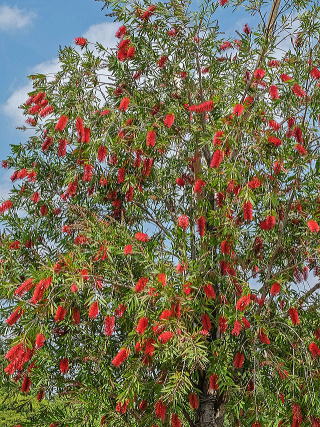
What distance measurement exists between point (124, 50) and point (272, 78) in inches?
67.1

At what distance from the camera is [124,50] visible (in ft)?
22.0

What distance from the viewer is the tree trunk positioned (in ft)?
21.5

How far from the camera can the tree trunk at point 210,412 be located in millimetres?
6543

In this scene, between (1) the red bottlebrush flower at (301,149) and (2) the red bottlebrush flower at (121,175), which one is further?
(2) the red bottlebrush flower at (121,175)

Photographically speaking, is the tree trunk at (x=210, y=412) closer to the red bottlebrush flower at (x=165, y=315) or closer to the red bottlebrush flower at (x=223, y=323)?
the red bottlebrush flower at (x=223, y=323)

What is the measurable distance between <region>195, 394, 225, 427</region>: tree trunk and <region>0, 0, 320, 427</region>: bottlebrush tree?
0.02 metres

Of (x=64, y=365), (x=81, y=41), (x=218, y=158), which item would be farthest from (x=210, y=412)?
(x=81, y=41)

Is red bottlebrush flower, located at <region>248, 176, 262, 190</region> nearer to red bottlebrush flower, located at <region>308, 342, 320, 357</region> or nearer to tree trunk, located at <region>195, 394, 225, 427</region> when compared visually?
red bottlebrush flower, located at <region>308, 342, 320, 357</region>

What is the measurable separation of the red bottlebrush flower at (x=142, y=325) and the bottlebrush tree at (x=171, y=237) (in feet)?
0.04

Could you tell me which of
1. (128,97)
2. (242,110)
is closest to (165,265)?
(242,110)

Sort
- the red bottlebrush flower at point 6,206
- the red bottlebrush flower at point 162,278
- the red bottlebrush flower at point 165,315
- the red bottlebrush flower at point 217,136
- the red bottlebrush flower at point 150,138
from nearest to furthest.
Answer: the red bottlebrush flower at point 165,315, the red bottlebrush flower at point 162,278, the red bottlebrush flower at point 217,136, the red bottlebrush flower at point 150,138, the red bottlebrush flower at point 6,206

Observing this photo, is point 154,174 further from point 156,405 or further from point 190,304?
point 156,405

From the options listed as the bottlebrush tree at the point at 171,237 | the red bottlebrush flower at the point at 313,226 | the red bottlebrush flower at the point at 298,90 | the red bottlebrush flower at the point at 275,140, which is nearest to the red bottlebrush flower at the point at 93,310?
the bottlebrush tree at the point at 171,237

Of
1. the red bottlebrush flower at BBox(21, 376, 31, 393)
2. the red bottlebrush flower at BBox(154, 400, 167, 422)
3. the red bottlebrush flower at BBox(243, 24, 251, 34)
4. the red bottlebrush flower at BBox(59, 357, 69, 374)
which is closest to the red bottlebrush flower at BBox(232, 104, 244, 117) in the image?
the red bottlebrush flower at BBox(243, 24, 251, 34)
